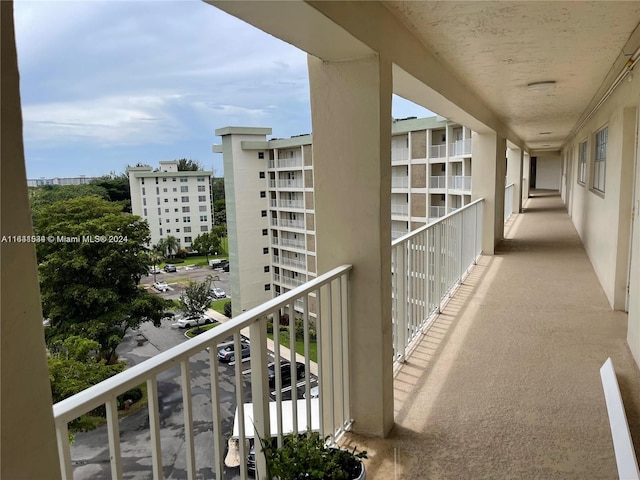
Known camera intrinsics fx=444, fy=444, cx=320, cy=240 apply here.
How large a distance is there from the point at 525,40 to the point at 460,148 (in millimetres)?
12672

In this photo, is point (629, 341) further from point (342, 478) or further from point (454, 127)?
point (454, 127)

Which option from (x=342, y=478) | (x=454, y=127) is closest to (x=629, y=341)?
(x=342, y=478)

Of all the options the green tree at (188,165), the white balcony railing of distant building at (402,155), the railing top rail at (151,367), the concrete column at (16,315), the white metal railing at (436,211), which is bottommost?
the white metal railing at (436,211)

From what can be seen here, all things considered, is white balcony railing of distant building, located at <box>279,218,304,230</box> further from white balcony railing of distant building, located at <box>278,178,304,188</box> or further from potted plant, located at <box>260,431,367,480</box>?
potted plant, located at <box>260,431,367,480</box>

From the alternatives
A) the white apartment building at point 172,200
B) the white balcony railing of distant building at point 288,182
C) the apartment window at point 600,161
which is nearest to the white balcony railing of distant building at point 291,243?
the white balcony railing of distant building at point 288,182

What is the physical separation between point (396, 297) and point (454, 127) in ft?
44.4

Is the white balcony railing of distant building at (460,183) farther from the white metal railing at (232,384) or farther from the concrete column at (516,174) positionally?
the white metal railing at (232,384)

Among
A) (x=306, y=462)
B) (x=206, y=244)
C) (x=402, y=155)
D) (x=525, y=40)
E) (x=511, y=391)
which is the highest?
(x=402, y=155)

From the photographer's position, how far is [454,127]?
49.7 feet

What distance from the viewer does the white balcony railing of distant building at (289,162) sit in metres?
4.93

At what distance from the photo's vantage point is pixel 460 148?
14734 millimetres

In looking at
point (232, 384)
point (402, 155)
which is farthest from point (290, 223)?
point (402, 155)

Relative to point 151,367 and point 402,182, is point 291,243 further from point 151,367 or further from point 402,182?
point 402,182

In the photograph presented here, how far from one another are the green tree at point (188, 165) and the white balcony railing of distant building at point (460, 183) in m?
11.7
